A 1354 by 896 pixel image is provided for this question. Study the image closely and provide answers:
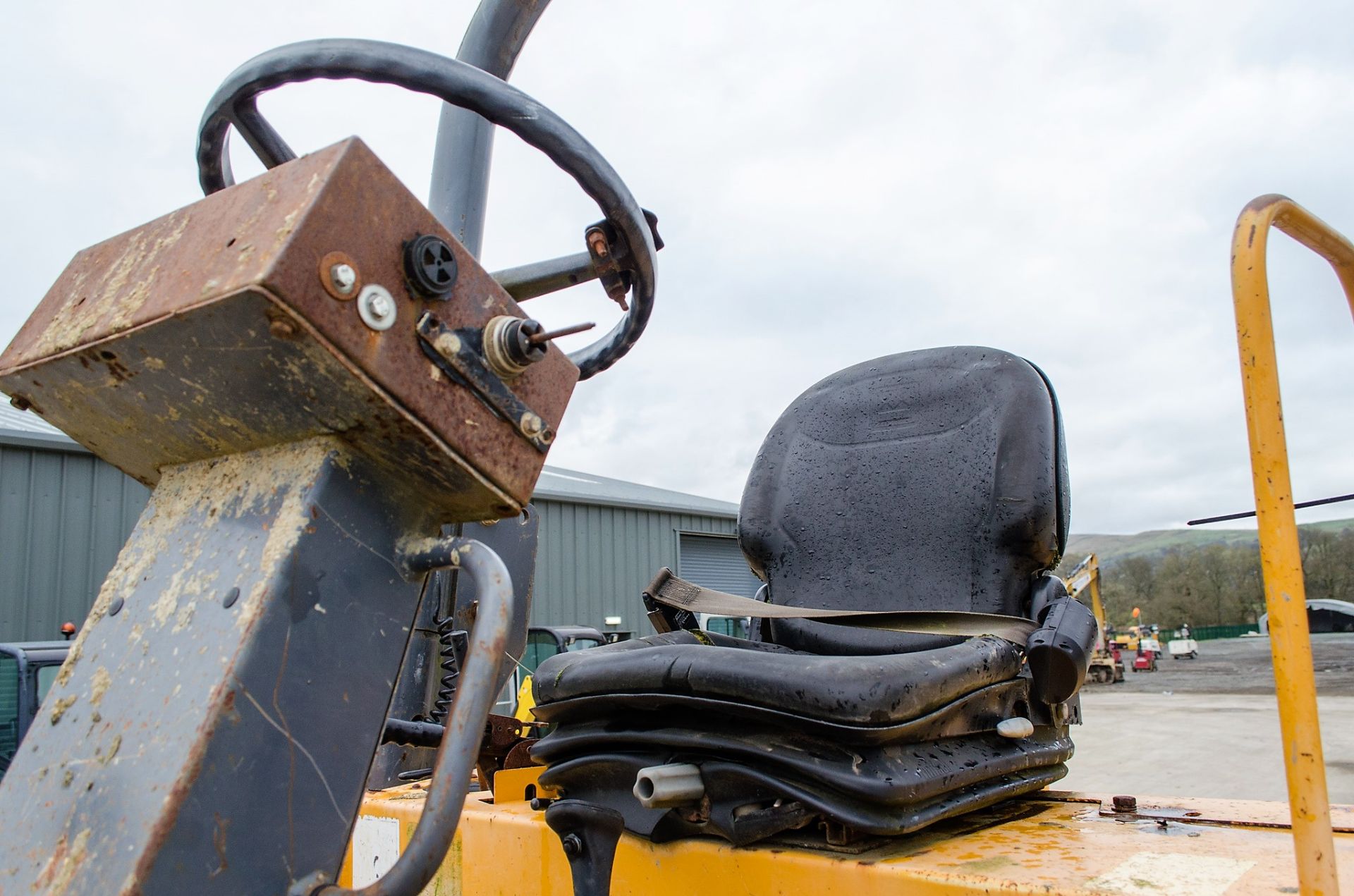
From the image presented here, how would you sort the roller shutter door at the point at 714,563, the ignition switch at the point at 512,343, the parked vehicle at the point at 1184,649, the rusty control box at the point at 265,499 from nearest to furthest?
the rusty control box at the point at 265,499 < the ignition switch at the point at 512,343 < the roller shutter door at the point at 714,563 < the parked vehicle at the point at 1184,649

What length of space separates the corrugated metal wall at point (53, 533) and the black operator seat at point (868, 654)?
8.55 meters

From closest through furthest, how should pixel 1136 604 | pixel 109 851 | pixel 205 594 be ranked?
1. pixel 109 851
2. pixel 205 594
3. pixel 1136 604

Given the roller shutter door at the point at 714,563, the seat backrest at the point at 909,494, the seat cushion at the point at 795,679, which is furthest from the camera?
the roller shutter door at the point at 714,563

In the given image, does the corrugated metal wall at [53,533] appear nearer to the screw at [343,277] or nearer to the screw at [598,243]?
the screw at [598,243]

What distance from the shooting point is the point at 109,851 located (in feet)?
2.43

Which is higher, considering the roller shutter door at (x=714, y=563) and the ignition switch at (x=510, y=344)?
the roller shutter door at (x=714, y=563)

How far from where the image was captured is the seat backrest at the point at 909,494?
1.86 metres

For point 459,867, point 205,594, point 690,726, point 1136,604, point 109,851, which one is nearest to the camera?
point 109,851

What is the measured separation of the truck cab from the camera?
6.46 metres

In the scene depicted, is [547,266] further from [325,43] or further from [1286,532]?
[1286,532]

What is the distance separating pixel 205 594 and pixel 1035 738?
143cm

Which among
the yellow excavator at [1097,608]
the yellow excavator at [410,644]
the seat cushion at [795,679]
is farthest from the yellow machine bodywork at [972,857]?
the yellow excavator at [1097,608]

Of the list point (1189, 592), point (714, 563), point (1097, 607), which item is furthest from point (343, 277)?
point (1189, 592)

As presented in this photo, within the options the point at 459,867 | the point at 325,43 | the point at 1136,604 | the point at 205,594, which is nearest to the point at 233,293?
the point at 205,594
